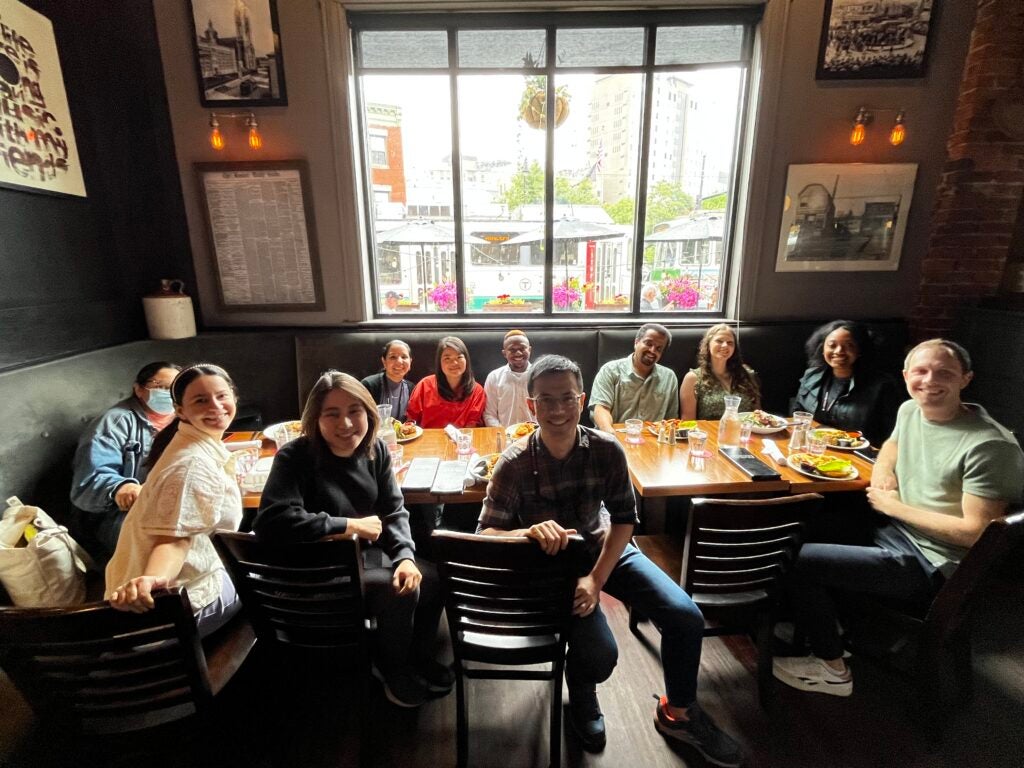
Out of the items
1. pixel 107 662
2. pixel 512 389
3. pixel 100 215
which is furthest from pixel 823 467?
pixel 100 215

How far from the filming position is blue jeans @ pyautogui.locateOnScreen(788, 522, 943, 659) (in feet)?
5.39

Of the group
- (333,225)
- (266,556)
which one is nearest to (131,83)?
(333,225)

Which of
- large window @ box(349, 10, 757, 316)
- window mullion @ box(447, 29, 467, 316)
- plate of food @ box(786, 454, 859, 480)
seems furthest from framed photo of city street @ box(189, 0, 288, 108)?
plate of food @ box(786, 454, 859, 480)

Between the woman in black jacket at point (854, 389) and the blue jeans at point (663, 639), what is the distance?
1.80m

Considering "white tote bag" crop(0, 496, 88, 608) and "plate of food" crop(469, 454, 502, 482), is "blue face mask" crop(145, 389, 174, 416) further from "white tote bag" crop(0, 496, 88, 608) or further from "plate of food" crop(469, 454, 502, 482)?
"plate of food" crop(469, 454, 502, 482)

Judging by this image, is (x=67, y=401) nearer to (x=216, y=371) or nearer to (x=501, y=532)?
(x=216, y=371)

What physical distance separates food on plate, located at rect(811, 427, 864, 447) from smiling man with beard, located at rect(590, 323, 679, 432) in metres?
0.76

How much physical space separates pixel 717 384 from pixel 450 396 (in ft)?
5.56

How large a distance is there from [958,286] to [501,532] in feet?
13.2

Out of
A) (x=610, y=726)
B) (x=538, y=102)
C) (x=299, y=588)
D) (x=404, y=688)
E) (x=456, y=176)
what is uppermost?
(x=538, y=102)

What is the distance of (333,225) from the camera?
352 cm

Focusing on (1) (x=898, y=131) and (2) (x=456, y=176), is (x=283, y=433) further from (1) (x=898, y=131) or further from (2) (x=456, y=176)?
(1) (x=898, y=131)

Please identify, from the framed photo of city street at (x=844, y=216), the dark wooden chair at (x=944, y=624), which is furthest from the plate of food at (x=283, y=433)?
the framed photo of city street at (x=844, y=216)

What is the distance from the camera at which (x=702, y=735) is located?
59.6 inches
